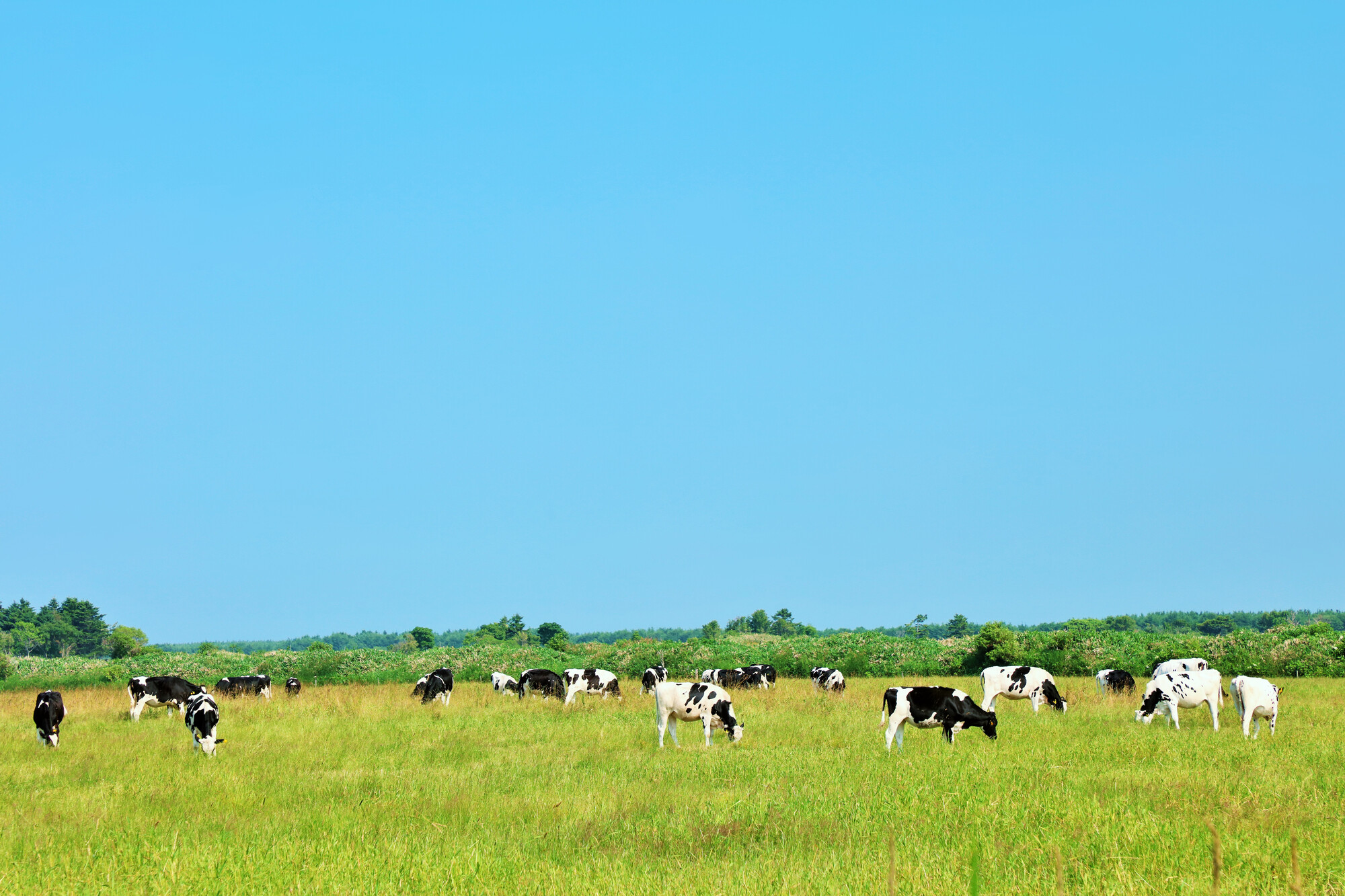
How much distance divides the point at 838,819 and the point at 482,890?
15.4 ft

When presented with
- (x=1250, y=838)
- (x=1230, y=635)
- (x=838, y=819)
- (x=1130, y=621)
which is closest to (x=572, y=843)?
(x=838, y=819)

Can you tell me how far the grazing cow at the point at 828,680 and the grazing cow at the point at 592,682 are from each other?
785 cm

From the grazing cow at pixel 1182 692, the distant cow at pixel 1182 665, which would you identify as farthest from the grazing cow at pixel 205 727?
the distant cow at pixel 1182 665

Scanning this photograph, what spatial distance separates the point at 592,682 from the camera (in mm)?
32281

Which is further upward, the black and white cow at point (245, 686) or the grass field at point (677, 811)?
the grass field at point (677, 811)

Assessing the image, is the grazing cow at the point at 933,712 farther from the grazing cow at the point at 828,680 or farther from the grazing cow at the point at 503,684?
the grazing cow at the point at 503,684

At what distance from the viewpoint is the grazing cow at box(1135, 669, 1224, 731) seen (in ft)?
69.3

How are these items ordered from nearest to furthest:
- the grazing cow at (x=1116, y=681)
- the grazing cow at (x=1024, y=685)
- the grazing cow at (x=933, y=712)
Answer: the grazing cow at (x=933, y=712) → the grazing cow at (x=1024, y=685) → the grazing cow at (x=1116, y=681)

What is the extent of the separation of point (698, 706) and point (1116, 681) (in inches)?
702

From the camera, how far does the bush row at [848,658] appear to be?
40.2 metres

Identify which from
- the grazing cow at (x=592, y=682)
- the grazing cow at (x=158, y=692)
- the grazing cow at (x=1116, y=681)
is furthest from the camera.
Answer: the grazing cow at (x=592, y=682)

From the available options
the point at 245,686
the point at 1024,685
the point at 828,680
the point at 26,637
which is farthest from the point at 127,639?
the point at 1024,685

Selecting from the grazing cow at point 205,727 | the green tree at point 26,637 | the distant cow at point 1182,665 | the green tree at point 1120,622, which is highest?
the distant cow at point 1182,665

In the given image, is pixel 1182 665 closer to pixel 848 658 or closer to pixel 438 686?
pixel 848 658
